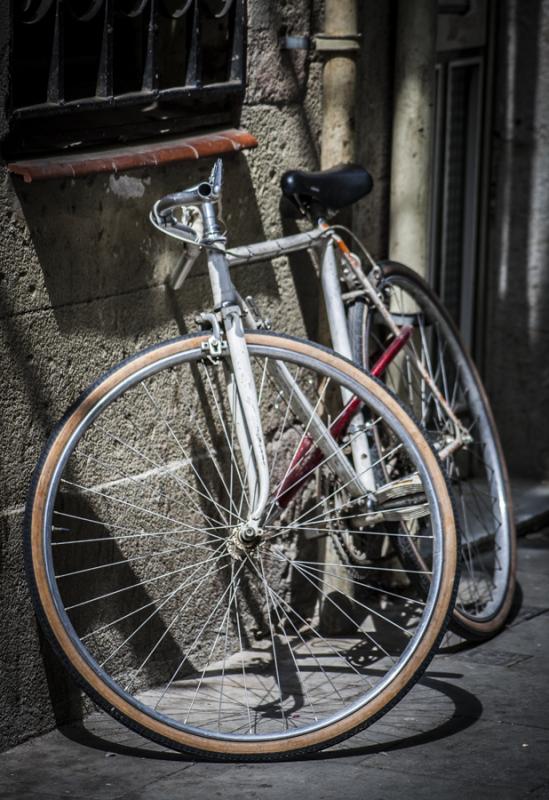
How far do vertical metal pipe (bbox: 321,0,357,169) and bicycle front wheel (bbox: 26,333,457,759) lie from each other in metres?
0.79

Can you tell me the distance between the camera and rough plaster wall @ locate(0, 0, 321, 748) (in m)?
4.16

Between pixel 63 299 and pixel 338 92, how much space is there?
57.9 inches

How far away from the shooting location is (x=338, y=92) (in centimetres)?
523

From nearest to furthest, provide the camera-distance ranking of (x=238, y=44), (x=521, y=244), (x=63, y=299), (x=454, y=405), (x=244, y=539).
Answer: (x=244, y=539) → (x=63, y=299) → (x=238, y=44) → (x=454, y=405) → (x=521, y=244)

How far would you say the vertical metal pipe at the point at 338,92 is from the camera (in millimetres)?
5195

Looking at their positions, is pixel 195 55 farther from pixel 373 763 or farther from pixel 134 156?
pixel 373 763

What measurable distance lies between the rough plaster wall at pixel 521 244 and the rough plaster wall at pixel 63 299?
2.24m

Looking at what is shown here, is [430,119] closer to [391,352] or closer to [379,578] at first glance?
[391,352]

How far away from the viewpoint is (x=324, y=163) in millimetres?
5285

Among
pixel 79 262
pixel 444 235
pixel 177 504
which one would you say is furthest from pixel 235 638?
pixel 444 235

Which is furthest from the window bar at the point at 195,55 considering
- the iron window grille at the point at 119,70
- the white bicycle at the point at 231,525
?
the white bicycle at the point at 231,525

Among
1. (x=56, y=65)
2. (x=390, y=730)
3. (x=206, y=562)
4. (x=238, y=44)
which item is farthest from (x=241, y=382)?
(x=238, y=44)

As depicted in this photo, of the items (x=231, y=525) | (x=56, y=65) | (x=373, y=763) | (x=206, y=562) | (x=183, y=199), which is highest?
(x=56, y=65)

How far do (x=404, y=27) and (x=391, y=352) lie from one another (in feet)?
4.30
